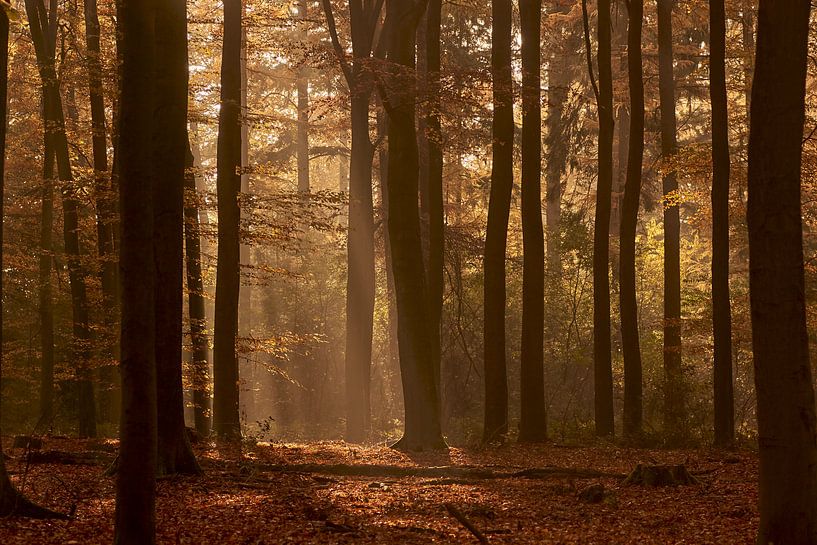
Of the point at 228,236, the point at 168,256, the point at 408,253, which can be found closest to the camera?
the point at 168,256

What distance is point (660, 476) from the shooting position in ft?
34.9

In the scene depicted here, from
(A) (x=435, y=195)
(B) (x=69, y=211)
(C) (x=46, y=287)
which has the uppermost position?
(A) (x=435, y=195)

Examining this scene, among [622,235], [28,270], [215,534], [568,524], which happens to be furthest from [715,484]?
[28,270]

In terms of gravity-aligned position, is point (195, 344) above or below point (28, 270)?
below

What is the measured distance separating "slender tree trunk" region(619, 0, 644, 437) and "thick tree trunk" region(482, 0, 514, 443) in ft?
8.29

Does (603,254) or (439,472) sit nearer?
(439,472)

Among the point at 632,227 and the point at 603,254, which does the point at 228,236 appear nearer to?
the point at 603,254

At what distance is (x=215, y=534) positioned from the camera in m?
7.61

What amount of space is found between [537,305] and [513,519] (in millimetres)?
8016

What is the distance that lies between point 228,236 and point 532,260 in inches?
215

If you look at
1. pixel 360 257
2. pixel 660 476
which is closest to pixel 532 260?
pixel 360 257

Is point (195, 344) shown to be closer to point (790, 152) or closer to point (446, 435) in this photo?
point (446, 435)

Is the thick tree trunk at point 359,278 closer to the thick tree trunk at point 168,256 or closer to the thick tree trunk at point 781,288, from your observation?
the thick tree trunk at point 168,256

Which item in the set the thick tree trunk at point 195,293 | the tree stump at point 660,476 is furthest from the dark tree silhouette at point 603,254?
the thick tree trunk at point 195,293
